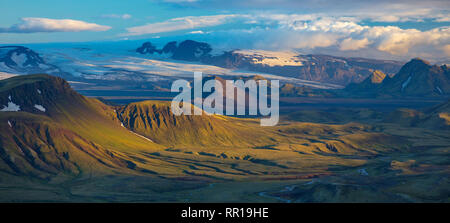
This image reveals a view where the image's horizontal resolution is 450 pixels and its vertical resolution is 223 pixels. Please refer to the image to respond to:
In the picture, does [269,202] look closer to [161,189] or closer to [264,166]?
[161,189]

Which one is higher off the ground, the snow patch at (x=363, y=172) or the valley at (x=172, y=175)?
the valley at (x=172, y=175)

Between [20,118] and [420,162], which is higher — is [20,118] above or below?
above

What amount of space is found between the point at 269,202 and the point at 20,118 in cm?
9382

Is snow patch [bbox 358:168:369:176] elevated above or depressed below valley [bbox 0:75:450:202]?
below

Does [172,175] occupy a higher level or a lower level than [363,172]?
higher

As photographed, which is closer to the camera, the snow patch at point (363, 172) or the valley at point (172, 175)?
the valley at point (172, 175)

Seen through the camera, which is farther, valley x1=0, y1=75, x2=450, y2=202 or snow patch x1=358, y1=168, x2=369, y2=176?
snow patch x1=358, y1=168, x2=369, y2=176

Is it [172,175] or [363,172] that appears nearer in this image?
[172,175]

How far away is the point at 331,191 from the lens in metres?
129

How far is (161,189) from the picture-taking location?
145 m
